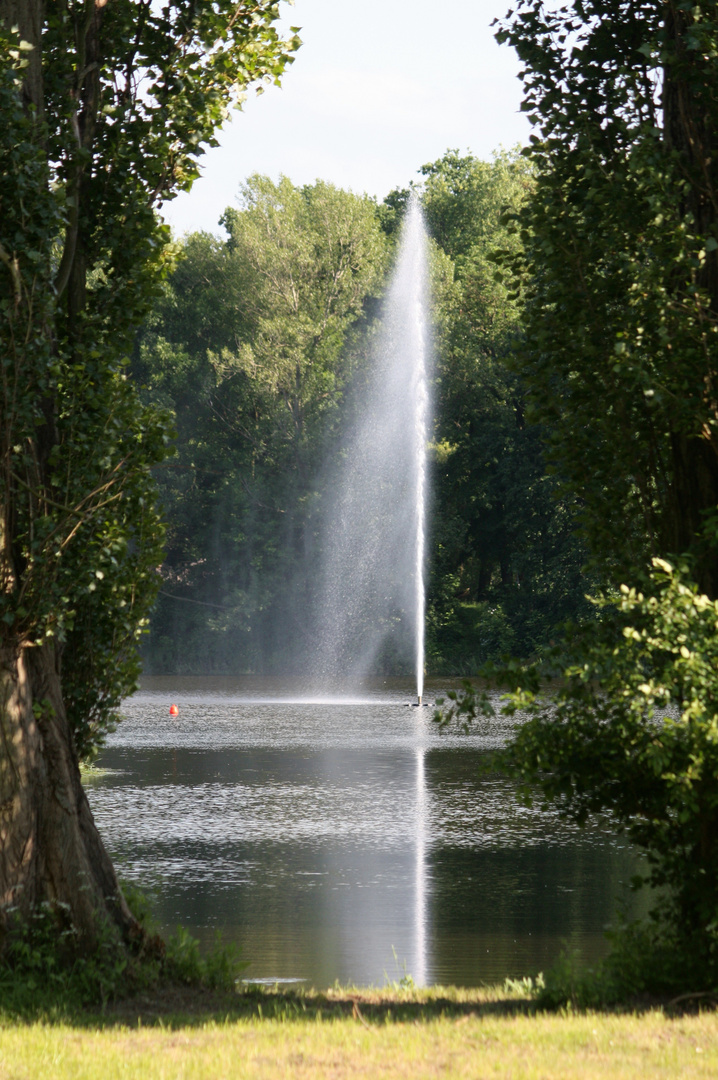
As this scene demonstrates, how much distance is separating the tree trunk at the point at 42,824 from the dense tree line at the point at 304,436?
3857cm

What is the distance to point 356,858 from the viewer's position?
40.9 feet

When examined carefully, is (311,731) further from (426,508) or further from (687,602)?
(426,508)

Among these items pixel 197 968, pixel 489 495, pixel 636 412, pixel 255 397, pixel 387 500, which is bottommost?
pixel 197 968

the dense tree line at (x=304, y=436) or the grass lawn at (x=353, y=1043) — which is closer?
the grass lawn at (x=353, y=1043)

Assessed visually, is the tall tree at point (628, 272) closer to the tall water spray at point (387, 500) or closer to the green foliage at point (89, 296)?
the green foliage at point (89, 296)

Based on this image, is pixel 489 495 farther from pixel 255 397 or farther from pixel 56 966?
pixel 56 966

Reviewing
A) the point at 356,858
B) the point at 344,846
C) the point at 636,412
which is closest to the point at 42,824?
the point at 636,412

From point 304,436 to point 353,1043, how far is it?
43.6 meters

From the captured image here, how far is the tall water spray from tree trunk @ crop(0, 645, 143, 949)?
131 feet

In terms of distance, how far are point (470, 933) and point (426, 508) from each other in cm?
4033

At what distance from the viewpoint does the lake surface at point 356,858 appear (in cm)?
913

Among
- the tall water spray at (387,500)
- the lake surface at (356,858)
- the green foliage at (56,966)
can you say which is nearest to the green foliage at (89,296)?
the green foliage at (56,966)

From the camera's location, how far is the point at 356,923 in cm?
990

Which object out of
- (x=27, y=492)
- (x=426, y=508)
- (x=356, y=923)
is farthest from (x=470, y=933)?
(x=426, y=508)
